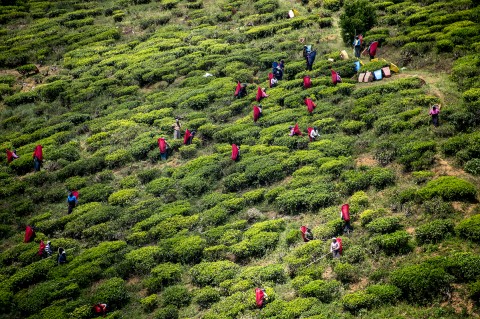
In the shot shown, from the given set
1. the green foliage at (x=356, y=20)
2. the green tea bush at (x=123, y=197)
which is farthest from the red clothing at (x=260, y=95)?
the green tea bush at (x=123, y=197)

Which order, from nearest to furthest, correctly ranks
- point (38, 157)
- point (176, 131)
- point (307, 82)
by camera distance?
point (38, 157) → point (176, 131) → point (307, 82)

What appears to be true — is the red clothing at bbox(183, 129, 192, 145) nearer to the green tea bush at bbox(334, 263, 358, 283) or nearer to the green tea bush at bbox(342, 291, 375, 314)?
the green tea bush at bbox(334, 263, 358, 283)

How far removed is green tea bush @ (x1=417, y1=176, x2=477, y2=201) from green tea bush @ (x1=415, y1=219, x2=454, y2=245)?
1.45m

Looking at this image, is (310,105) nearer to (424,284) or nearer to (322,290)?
(322,290)

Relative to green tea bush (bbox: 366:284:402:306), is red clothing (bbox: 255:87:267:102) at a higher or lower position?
higher

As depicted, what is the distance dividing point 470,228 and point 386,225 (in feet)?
10.7

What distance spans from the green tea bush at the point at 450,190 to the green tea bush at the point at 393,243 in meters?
2.25

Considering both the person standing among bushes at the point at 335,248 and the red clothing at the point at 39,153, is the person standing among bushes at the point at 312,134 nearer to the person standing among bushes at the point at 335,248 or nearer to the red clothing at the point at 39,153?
the person standing among bushes at the point at 335,248

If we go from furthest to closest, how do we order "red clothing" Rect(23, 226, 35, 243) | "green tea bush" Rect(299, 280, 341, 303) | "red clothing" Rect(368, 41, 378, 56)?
"red clothing" Rect(368, 41, 378, 56), "red clothing" Rect(23, 226, 35, 243), "green tea bush" Rect(299, 280, 341, 303)

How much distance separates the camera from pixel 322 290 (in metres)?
22.5

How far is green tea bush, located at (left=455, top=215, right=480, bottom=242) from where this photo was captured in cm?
2209

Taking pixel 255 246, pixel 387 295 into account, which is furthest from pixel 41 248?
pixel 387 295

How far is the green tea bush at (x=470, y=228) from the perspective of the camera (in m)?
22.1

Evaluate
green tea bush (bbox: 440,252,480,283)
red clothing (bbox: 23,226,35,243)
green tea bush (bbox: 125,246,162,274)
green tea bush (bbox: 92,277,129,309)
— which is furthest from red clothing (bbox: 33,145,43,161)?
green tea bush (bbox: 440,252,480,283)
